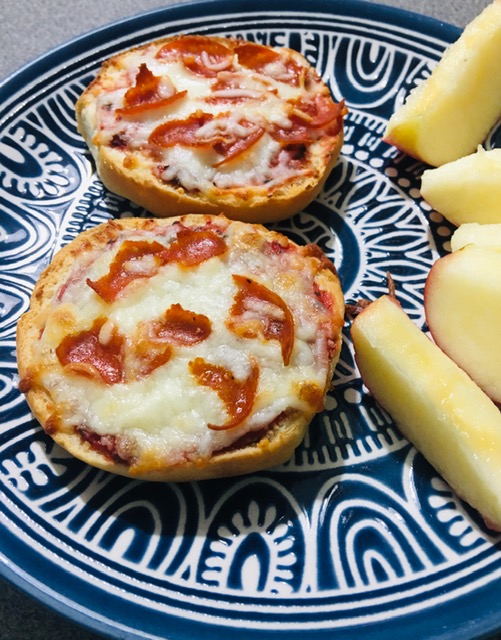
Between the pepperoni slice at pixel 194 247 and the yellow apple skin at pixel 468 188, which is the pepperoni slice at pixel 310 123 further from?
the pepperoni slice at pixel 194 247

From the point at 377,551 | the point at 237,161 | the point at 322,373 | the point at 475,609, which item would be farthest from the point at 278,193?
the point at 475,609

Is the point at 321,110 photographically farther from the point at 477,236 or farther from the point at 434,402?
the point at 434,402

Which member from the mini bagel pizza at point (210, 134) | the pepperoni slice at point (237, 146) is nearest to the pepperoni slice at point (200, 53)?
the mini bagel pizza at point (210, 134)

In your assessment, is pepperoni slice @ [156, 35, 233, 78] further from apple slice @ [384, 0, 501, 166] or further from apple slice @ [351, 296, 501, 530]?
apple slice @ [351, 296, 501, 530]

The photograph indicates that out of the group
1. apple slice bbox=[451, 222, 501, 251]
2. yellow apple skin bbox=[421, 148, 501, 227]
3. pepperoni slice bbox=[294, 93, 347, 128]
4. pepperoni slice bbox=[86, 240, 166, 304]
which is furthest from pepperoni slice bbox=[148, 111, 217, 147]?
apple slice bbox=[451, 222, 501, 251]

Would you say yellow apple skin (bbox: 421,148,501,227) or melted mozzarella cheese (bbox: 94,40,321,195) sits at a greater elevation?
melted mozzarella cheese (bbox: 94,40,321,195)

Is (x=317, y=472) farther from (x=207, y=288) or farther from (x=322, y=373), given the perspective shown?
(x=207, y=288)
